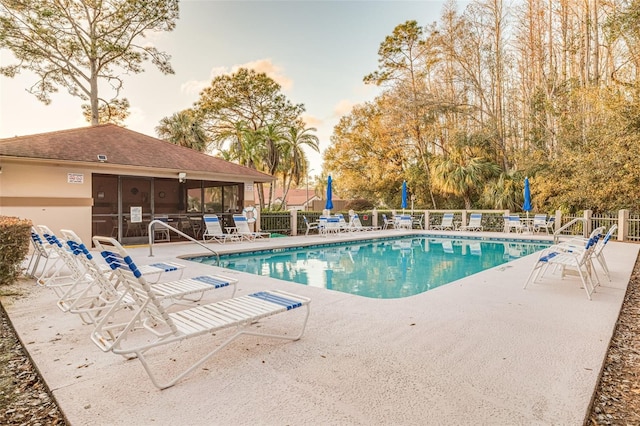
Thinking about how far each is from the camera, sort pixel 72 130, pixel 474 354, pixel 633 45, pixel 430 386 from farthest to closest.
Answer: pixel 72 130, pixel 633 45, pixel 474 354, pixel 430 386

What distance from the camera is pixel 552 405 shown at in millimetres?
2193

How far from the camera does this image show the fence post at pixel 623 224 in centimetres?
1277

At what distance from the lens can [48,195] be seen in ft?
32.7

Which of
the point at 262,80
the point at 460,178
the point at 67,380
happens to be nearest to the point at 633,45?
the point at 460,178

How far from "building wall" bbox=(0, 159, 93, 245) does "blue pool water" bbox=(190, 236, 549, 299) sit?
4.33 m

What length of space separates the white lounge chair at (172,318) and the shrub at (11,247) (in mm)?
3409

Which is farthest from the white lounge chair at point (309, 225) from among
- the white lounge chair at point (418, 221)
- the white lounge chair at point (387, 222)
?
the white lounge chair at point (418, 221)

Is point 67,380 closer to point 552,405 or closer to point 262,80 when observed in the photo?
point 552,405

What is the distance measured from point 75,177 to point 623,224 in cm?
1875

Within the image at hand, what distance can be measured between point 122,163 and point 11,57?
468 inches

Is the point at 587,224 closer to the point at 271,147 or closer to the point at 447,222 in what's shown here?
the point at 447,222

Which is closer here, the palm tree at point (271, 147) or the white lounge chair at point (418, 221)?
the white lounge chair at point (418, 221)

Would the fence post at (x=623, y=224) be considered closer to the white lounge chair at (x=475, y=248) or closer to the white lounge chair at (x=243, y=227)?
the white lounge chair at (x=475, y=248)

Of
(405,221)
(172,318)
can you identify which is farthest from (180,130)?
Answer: (172,318)
